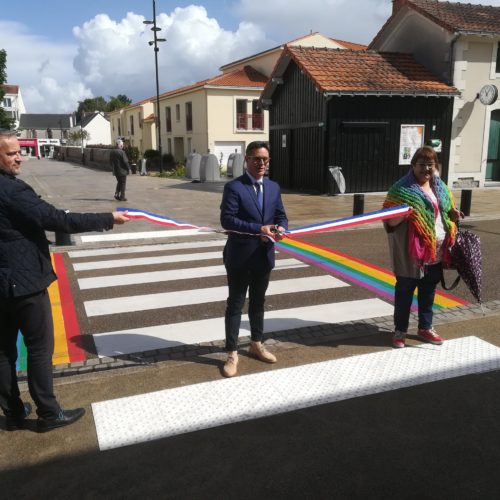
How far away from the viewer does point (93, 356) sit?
14.8 feet

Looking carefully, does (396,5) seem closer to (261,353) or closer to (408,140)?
(408,140)

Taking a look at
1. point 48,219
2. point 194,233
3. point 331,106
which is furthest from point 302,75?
point 48,219

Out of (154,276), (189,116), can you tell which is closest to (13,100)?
(189,116)

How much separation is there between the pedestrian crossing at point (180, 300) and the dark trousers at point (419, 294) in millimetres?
839

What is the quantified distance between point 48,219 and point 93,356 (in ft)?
6.36

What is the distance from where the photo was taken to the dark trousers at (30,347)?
304 centimetres

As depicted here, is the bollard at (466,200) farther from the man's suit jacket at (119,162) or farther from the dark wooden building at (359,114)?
the man's suit jacket at (119,162)

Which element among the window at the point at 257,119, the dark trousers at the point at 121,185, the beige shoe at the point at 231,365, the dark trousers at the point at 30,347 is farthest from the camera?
the window at the point at 257,119

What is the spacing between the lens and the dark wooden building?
650 inches

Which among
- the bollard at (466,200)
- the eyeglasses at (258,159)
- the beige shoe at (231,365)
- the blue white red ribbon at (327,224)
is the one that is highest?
the eyeglasses at (258,159)

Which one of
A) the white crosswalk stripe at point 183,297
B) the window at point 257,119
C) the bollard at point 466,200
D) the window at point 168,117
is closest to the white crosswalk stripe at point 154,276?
the white crosswalk stripe at point 183,297

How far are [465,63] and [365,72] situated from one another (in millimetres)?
3795

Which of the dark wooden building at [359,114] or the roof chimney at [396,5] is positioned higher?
the roof chimney at [396,5]

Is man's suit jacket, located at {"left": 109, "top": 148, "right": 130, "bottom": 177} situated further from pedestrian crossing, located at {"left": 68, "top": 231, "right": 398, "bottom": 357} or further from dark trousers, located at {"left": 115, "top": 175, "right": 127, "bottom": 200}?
pedestrian crossing, located at {"left": 68, "top": 231, "right": 398, "bottom": 357}
